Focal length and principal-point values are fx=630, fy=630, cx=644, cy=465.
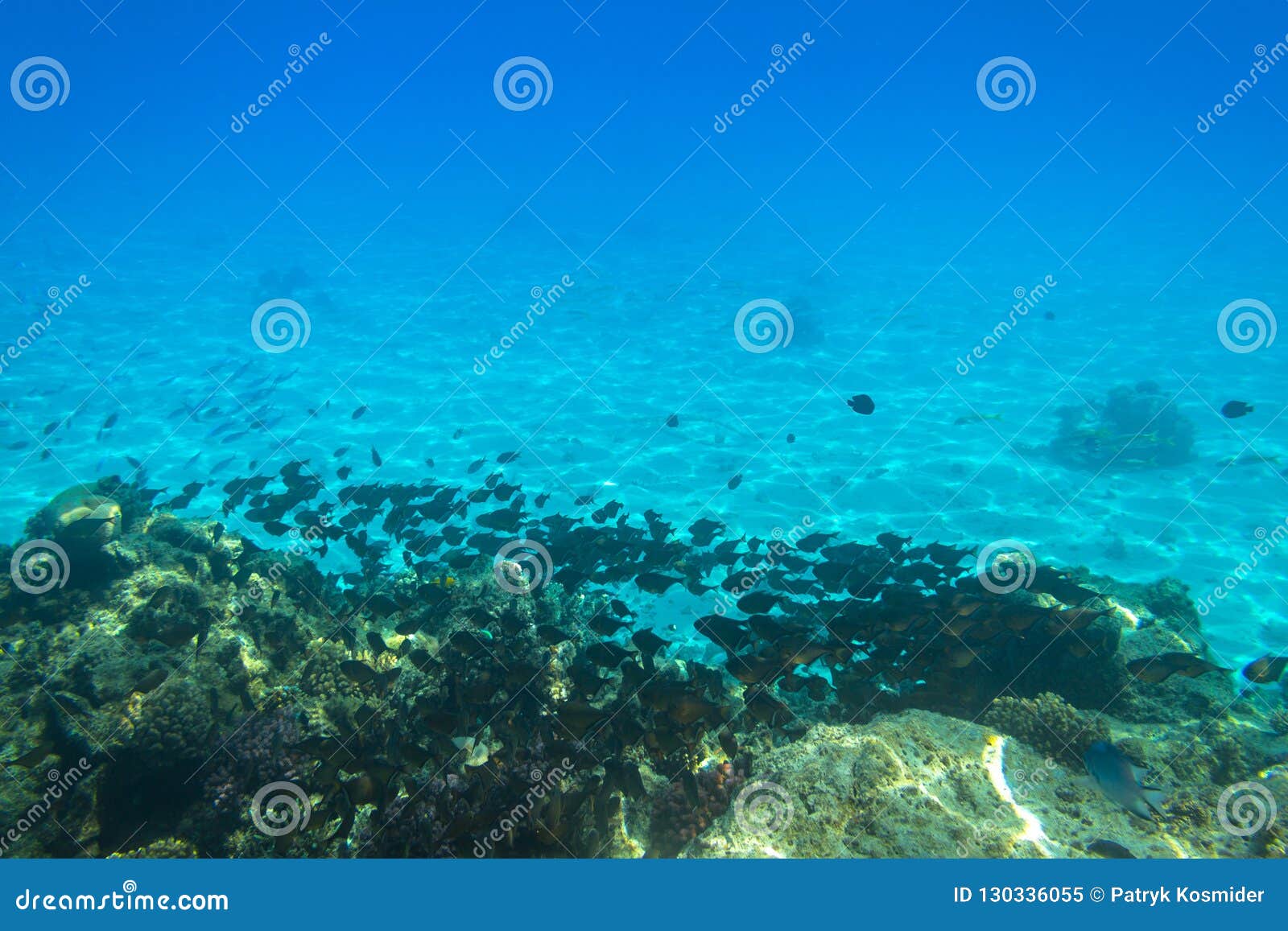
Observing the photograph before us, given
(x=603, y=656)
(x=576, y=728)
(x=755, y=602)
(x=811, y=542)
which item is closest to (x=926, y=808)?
(x=755, y=602)

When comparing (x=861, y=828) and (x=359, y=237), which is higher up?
(x=359, y=237)

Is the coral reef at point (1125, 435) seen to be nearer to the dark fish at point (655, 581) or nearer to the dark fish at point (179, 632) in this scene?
the dark fish at point (655, 581)

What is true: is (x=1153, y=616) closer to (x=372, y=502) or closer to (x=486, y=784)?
(x=486, y=784)

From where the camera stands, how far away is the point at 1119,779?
189 inches

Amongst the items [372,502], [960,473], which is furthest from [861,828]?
[960,473]

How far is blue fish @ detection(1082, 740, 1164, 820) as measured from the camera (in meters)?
4.77

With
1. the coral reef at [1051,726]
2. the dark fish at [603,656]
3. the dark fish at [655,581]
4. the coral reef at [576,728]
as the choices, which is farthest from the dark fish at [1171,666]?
the dark fish at [603,656]

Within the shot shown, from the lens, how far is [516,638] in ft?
24.3

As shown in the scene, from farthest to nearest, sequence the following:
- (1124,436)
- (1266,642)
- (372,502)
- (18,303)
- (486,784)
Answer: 1. (18,303)
2. (1124,436)
3. (1266,642)
4. (372,502)
5. (486,784)

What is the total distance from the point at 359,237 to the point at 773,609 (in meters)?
64.9

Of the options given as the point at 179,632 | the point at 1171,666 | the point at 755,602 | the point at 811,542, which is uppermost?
the point at 811,542

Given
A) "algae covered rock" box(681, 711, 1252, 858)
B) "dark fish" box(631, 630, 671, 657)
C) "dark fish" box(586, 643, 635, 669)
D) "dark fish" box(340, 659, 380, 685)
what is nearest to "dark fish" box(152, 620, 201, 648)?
"dark fish" box(340, 659, 380, 685)

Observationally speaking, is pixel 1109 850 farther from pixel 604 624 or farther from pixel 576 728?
pixel 604 624

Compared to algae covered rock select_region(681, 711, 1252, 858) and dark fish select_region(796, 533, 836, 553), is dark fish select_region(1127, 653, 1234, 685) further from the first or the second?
dark fish select_region(796, 533, 836, 553)
